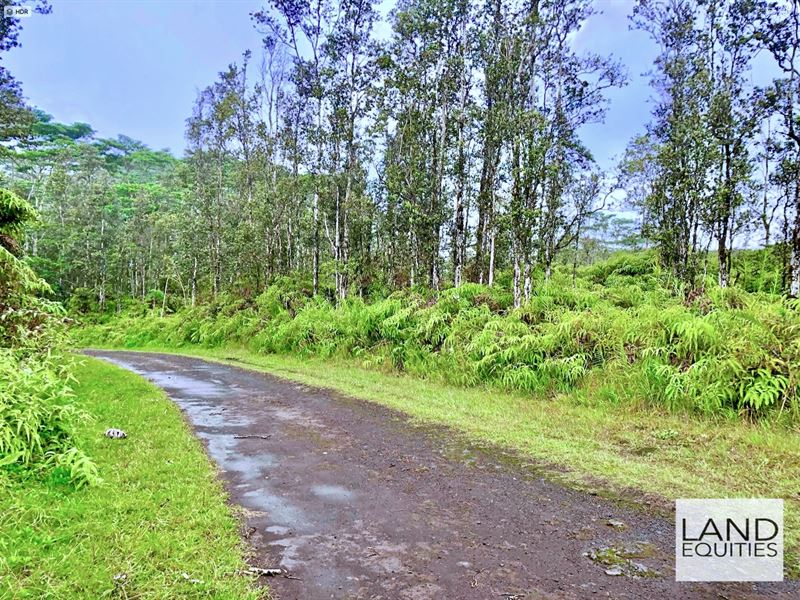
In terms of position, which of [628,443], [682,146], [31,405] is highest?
[682,146]

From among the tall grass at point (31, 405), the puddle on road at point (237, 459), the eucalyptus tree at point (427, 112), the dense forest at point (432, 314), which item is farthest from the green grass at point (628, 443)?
the eucalyptus tree at point (427, 112)

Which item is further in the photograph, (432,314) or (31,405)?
(432,314)

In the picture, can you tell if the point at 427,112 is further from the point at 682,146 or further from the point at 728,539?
the point at 728,539

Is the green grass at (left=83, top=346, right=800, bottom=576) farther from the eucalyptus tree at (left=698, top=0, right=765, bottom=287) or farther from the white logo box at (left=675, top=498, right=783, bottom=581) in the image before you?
the eucalyptus tree at (left=698, top=0, right=765, bottom=287)

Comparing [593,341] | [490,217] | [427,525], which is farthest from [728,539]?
[490,217]

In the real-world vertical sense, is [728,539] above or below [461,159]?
below

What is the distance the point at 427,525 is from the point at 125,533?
2194 millimetres

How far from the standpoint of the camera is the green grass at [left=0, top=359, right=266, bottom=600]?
2.70 m

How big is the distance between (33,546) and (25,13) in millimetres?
14724

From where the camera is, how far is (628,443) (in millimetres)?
5883

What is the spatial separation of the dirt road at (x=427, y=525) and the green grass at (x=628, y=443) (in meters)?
0.50

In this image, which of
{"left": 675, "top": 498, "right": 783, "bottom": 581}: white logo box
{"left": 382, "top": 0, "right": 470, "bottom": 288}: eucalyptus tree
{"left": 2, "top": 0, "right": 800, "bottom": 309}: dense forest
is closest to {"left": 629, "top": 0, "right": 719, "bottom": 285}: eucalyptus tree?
{"left": 2, "top": 0, "right": 800, "bottom": 309}: dense forest

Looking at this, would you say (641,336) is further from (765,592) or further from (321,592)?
(321,592)

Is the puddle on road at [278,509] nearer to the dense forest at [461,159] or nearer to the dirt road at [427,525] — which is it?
the dirt road at [427,525]
